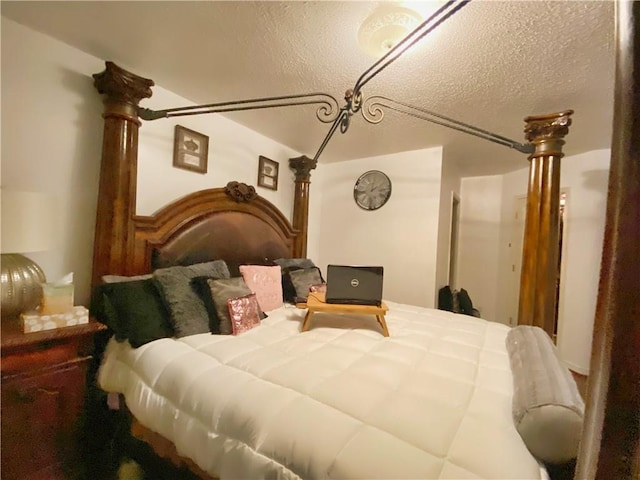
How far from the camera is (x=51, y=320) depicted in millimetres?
1236

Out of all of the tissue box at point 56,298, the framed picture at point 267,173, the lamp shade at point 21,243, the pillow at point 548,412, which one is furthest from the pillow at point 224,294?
the framed picture at point 267,173

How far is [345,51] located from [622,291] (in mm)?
1706

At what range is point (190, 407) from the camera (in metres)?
1.03

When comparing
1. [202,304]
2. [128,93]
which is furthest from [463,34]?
[202,304]

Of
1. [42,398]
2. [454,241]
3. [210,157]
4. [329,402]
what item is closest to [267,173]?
[210,157]

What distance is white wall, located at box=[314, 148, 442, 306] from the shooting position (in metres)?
3.06

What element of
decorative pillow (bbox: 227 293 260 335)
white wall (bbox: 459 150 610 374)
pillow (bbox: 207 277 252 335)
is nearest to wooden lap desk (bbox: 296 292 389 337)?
decorative pillow (bbox: 227 293 260 335)

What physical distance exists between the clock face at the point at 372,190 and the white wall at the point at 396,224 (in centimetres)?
6

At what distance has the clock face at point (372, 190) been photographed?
11.1 ft

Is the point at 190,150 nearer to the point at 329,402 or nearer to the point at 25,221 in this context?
the point at 25,221

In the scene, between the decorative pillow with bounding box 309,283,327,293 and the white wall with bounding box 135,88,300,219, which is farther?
the decorative pillow with bounding box 309,283,327,293

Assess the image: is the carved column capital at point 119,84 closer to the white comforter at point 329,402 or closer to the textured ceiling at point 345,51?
the textured ceiling at point 345,51

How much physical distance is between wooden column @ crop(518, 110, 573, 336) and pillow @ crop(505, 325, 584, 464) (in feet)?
3.23

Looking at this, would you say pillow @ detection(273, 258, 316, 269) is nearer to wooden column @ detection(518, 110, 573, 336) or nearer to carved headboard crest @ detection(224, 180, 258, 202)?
carved headboard crest @ detection(224, 180, 258, 202)
